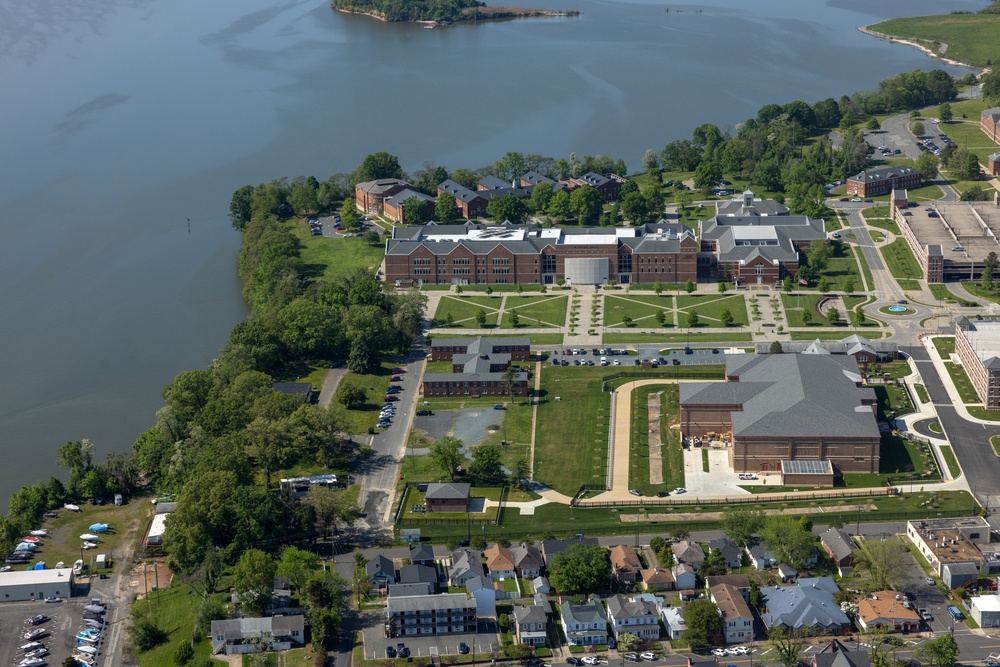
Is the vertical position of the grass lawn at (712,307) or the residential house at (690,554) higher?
the residential house at (690,554)

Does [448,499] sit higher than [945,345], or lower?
higher

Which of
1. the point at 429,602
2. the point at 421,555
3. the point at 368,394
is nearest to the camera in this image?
the point at 429,602

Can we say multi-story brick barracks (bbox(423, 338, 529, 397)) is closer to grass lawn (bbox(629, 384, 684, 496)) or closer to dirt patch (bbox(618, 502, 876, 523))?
grass lawn (bbox(629, 384, 684, 496))

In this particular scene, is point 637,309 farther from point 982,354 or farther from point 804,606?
point 804,606

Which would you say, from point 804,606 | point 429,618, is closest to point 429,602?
point 429,618

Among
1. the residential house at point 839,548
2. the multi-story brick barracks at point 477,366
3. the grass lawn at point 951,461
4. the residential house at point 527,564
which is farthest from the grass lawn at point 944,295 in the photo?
the residential house at point 527,564

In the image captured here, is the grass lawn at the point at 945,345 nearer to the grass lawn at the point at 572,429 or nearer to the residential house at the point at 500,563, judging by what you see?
the grass lawn at the point at 572,429

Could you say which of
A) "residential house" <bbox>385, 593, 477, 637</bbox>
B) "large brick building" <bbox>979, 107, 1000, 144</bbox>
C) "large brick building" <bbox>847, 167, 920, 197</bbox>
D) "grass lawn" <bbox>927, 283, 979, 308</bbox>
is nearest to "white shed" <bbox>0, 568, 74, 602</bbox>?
"residential house" <bbox>385, 593, 477, 637</bbox>
